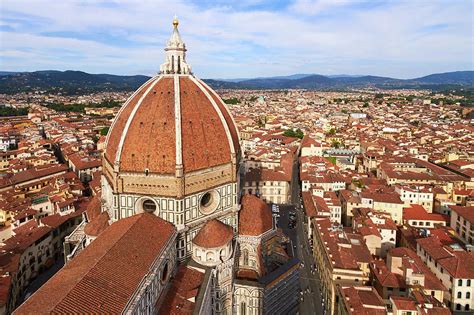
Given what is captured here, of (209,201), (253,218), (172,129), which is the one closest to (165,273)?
(209,201)

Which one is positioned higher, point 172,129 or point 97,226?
point 172,129

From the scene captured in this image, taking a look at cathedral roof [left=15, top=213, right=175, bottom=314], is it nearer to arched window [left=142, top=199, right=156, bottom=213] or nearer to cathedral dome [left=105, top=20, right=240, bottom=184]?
arched window [left=142, top=199, right=156, bottom=213]

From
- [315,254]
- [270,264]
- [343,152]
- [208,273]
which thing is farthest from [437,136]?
[208,273]

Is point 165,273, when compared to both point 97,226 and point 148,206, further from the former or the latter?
point 97,226

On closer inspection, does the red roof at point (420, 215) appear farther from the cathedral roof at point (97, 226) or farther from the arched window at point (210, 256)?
the cathedral roof at point (97, 226)

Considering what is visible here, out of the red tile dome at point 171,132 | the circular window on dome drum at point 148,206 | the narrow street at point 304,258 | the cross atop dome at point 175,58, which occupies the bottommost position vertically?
the narrow street at point 304,258

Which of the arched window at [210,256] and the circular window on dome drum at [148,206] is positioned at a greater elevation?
the circular window on dome drum at [148,206]

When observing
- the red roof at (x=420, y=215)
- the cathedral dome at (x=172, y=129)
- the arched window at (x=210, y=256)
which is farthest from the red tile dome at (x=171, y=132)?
the red roof at (x=420, y=215)

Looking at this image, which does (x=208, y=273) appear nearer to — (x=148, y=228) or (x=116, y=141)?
(x=148, y=228)
